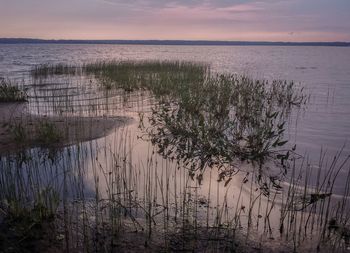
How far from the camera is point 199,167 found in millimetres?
8086

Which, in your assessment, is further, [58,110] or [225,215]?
[58,110]

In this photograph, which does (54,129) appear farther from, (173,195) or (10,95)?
(10,95)

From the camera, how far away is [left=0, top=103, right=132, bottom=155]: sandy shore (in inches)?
382

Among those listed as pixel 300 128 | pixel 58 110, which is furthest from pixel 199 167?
pixel 58 110

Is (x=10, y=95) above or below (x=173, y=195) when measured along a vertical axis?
above

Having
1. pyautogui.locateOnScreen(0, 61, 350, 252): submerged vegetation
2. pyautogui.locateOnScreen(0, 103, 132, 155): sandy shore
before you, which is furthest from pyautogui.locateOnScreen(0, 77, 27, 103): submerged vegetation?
pyautogui.locateOnScreen(0, 61, 350, 252): submerged vegetation

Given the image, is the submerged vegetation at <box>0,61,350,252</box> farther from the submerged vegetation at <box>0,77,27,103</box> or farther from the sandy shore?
the submerged vegetation at <box>0,77,27,103</box>

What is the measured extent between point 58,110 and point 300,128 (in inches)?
411

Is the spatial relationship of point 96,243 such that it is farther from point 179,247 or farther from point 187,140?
point 187,140

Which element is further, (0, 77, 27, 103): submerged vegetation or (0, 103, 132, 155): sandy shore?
(0, 77, 27, 103): submerged vegetation

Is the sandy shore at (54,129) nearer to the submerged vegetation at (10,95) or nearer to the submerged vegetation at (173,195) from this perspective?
the submerged vegetation at (173,195)

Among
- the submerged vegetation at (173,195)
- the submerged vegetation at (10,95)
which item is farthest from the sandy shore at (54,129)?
the submerged vegetation at (10,95)

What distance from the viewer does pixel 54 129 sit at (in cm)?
1058

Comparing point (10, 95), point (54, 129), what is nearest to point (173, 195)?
point (54, 129)
